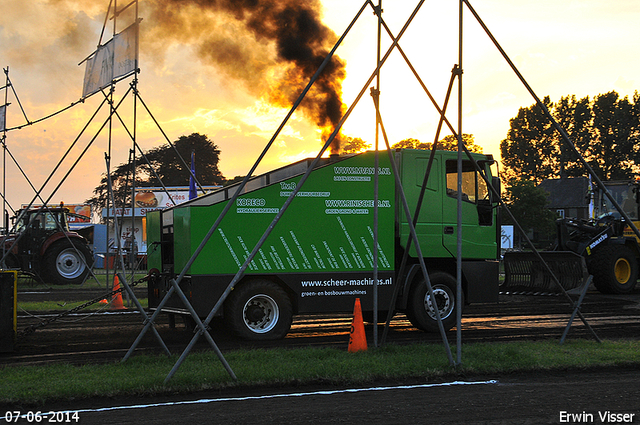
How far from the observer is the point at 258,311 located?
1060 cm

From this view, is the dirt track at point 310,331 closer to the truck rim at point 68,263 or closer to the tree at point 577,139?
the truck rim at point 68,263

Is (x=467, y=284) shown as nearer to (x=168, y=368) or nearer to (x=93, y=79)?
(x=168, y=368)

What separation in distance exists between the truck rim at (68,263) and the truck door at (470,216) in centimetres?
1681

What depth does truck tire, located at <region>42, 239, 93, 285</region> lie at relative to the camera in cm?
2372

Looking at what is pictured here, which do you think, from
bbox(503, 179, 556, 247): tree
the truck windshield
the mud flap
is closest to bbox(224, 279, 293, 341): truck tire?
the truck windshield

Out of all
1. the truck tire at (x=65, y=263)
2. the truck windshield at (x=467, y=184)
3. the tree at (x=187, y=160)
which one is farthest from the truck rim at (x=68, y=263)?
the tree at (x=187, y=160)

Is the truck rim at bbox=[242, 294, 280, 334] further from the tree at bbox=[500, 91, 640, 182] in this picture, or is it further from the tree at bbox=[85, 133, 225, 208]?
the tree at bbox=[500, 91, 640, 182]

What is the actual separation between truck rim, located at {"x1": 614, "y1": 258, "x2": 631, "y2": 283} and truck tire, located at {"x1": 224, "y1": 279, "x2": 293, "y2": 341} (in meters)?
13.8

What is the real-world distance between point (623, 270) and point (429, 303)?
11.7 m

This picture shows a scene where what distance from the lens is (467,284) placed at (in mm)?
11945

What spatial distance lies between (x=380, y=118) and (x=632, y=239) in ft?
50.2

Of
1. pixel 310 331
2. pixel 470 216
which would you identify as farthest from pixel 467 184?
pixel 310 331

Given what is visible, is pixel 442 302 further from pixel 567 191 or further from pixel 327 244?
pixel 567 191

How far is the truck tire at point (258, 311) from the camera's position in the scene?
10.4 meters
